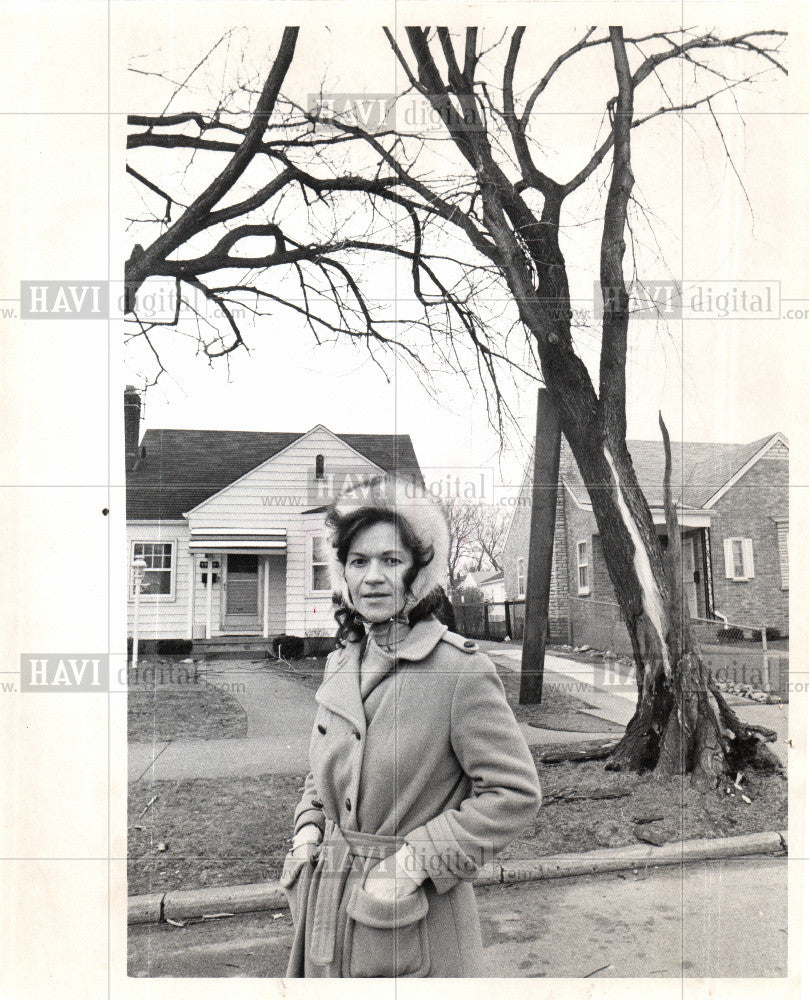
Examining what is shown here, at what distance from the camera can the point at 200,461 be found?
3.00 meters

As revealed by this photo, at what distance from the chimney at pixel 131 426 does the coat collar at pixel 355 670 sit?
3.76ft

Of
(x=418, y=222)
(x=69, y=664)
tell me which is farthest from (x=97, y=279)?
(x=69, y=664)

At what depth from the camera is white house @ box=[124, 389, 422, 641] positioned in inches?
118

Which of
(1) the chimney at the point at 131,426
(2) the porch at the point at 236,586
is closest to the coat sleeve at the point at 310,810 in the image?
(2) the porch at the point at 236,586

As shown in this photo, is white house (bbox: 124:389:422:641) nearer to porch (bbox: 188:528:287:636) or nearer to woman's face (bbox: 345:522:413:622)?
porch (bbox: 188:528:287:636)

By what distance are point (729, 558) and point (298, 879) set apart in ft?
6.36

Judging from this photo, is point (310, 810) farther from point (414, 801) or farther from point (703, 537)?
point (703, 537)

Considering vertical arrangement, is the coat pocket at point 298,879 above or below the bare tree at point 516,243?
below

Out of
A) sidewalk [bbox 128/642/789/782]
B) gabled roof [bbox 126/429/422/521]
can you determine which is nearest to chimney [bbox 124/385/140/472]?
gabled roof [bbox 126/429/422/521]

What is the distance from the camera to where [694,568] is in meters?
3.10

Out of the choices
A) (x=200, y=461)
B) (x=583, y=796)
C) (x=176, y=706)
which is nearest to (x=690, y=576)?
(x=583, y=796)

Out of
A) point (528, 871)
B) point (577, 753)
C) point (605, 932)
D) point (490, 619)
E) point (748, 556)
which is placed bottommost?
point (605, 932)

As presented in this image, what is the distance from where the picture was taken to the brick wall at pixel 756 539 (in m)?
3.06

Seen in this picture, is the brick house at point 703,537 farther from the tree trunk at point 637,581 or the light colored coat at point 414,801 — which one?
the light colored coat at point 414,801
